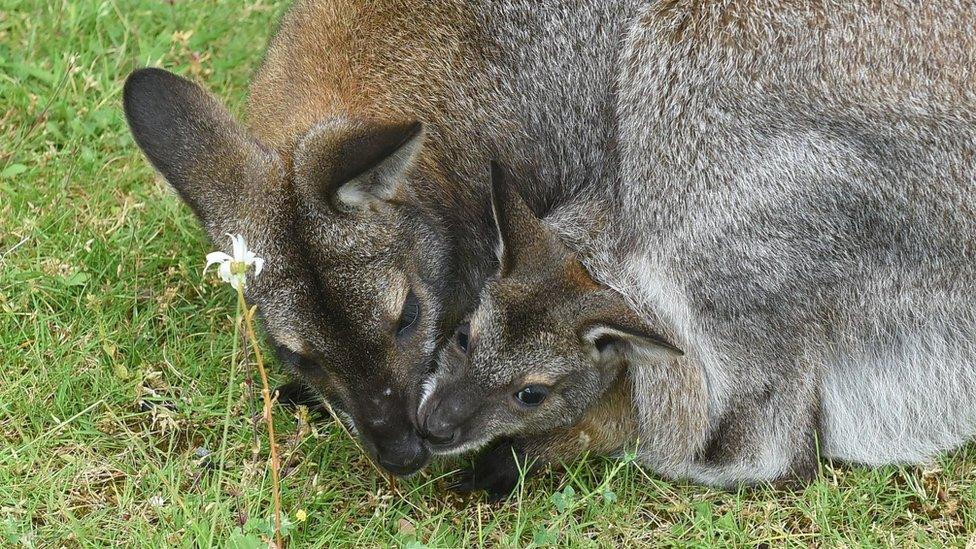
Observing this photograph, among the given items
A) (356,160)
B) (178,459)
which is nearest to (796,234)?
(356,160)

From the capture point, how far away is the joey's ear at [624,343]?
4.47 meters

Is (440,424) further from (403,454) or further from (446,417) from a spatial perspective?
(403,454)

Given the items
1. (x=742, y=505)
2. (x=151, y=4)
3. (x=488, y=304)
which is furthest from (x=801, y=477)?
(x=151, y=4)

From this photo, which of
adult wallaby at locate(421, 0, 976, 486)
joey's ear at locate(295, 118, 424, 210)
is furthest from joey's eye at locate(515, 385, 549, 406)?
joey's ear at locate(295, 118, 424, 210)

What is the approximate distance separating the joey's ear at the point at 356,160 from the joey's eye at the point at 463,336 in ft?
2.02

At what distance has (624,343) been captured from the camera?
4.76 m

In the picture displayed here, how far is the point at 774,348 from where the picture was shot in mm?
4641

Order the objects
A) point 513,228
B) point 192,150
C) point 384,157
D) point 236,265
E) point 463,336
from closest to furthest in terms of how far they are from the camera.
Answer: point 236,265
point 384,157
point 192,150
point 513,228
point 463,336

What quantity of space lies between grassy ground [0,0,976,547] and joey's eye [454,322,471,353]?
56cm

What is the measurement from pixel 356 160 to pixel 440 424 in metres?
1.06

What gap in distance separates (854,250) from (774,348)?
0.48 meters

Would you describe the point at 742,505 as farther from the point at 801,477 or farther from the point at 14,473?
the point at 14,473

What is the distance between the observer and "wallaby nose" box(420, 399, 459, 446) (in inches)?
180

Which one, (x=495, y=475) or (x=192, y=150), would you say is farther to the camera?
(x=495, y=475)
